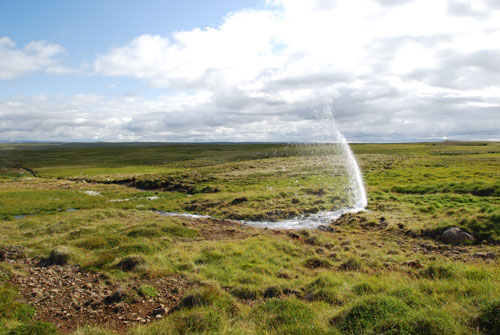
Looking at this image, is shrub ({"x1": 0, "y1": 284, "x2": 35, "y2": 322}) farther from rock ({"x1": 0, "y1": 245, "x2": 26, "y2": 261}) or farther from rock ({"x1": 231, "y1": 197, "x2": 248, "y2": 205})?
rock ({"x1": 231, "y1": 197, "x2": 248, "y2": 205})

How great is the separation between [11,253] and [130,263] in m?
7.54

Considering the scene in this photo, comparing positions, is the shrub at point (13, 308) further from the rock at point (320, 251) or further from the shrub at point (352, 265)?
the rock at point (320, 251)

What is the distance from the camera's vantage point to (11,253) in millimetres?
15570

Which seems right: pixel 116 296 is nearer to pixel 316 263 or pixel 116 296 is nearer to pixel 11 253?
pixel 11 253

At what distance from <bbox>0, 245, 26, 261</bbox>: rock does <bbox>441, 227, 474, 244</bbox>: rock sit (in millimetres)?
25250

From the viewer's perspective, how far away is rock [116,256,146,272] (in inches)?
537

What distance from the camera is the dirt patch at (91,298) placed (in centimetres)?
945

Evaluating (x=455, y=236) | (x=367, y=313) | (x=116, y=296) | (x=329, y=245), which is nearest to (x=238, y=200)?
(x=329, y=245)

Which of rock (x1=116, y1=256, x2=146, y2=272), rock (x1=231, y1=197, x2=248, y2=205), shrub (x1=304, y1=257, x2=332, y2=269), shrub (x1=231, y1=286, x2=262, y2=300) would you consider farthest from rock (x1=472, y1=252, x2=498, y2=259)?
rock (x1=231, y1=197, x2=248, y2=205)

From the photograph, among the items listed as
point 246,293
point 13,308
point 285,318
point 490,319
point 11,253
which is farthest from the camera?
point 11,253

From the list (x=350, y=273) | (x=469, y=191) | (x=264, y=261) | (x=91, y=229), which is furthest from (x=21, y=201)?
(x=469, y=191)

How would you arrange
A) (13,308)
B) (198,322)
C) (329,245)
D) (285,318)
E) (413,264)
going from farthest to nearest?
(329,245)
(413,264)
(13,308)
(285,318)
(198,322)

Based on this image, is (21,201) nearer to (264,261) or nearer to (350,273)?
(264,261)

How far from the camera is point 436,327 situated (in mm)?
6684
